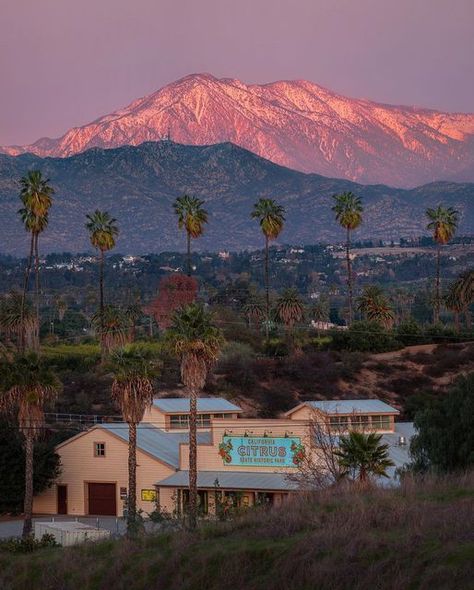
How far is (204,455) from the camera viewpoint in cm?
6425

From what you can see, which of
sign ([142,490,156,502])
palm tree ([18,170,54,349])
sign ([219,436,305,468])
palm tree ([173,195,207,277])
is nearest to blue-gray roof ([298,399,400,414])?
sign ([219,436,305,468])

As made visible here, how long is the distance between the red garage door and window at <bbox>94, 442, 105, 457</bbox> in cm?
156

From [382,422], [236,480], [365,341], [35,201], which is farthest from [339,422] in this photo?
[365,341]

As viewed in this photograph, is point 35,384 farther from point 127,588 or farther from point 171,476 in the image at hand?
point 127,588

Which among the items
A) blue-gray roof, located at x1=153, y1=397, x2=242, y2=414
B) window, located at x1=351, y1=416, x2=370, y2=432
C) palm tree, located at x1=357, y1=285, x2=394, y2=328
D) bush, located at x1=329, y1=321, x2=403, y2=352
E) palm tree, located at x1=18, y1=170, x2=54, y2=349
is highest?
palm tree, located at x1=18, y1=170, x2=54, y2=349

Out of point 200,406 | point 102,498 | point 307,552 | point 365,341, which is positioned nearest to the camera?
point 307,552

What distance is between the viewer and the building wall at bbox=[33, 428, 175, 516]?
67.6 metres

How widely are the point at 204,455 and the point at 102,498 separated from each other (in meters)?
7.23

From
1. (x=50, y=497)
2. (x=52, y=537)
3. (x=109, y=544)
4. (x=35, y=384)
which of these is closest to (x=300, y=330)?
(x=50, y=497)

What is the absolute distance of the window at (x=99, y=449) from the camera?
6806 centimetres

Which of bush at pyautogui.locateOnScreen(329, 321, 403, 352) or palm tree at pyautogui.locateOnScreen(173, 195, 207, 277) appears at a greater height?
palm tree at pyautogui.locateOnScreen(173, 195, 207, 277)

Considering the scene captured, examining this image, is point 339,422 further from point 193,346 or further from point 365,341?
point 365,341

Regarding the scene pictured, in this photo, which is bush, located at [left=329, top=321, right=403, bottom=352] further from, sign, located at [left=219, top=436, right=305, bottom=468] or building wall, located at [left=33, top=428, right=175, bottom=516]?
sign, located at [left=219, top=436, right=305, bottom=468]

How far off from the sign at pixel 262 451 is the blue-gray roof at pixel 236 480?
0.56 meters
